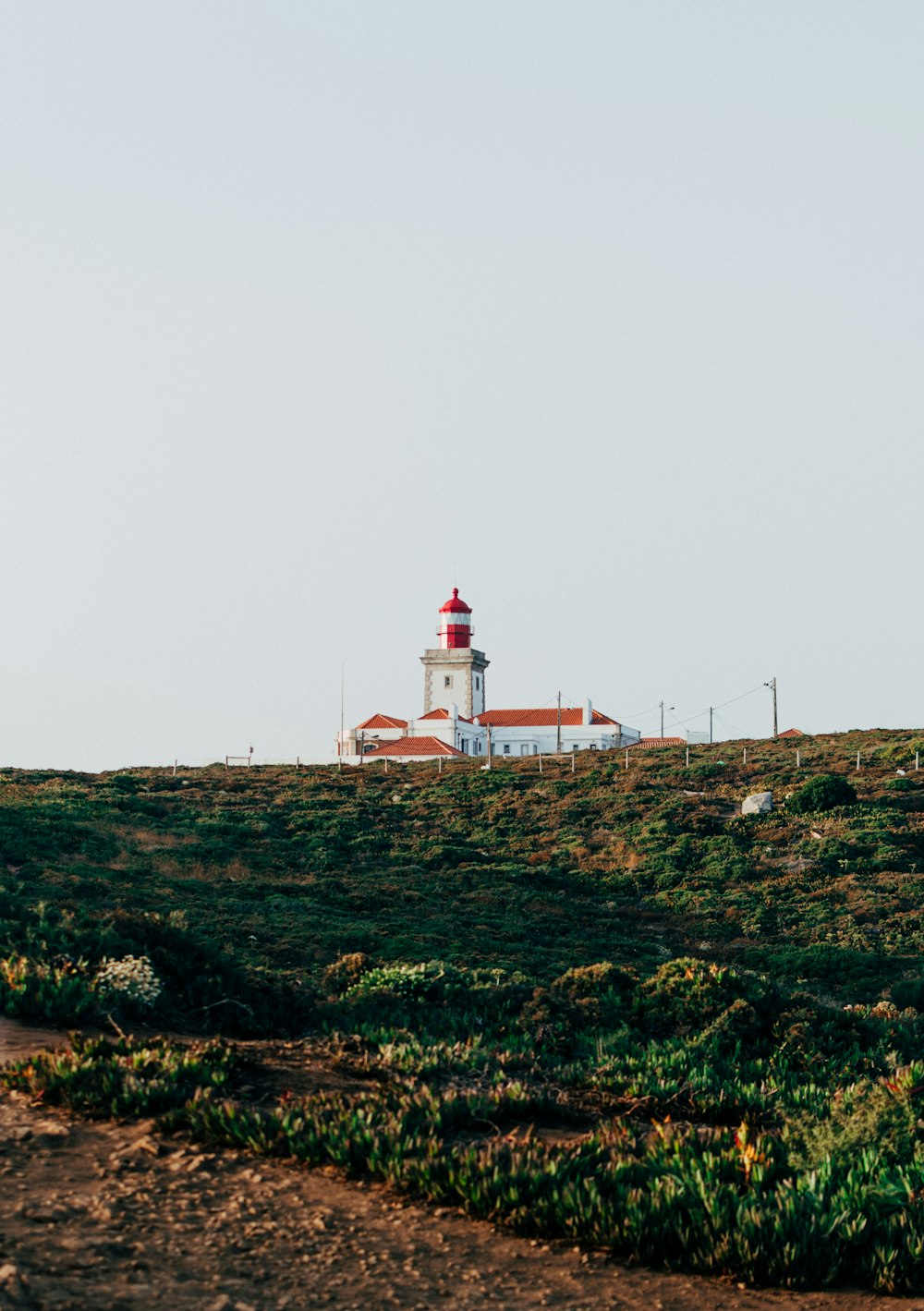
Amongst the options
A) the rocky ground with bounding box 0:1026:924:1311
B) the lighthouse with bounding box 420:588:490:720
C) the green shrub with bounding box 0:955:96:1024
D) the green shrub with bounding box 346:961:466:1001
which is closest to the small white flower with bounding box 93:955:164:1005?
the green shrub with bounding box 0:955:96:1024

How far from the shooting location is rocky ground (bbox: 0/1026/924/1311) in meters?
6.48

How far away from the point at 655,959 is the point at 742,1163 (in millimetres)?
16468

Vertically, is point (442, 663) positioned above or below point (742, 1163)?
above

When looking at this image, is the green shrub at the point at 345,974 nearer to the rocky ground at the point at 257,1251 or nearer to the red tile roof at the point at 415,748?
the rocky ground at the point at 257,1251

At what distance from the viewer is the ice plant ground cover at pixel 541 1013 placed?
791 cm

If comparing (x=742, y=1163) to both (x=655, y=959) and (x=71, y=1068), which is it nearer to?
(x=71, y=1068)

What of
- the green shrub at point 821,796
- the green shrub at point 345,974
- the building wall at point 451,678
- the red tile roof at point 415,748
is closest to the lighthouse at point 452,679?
the building wall at point 451,678

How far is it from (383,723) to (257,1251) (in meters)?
90.1

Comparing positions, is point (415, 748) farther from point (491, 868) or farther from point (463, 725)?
point (491, 868)

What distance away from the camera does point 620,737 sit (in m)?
96.8

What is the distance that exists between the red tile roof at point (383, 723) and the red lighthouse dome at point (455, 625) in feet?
31.4

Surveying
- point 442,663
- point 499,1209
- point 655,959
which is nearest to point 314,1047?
point 499,1209

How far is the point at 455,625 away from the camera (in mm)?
104250

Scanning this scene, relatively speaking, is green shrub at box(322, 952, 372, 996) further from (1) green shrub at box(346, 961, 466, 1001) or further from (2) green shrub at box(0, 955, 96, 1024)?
(2) green shrub at box(0, 955, 96, 1024)
